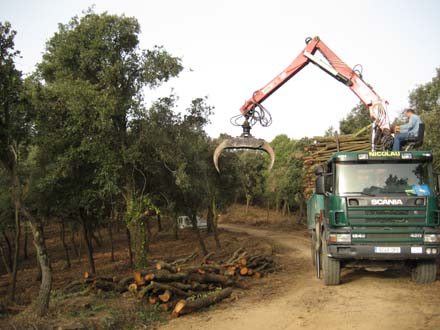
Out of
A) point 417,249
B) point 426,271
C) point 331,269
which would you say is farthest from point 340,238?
point 426,271

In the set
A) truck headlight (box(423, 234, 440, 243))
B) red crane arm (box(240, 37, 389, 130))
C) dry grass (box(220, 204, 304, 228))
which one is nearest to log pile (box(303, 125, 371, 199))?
red crane arm (box(240, 37, 389, 130))

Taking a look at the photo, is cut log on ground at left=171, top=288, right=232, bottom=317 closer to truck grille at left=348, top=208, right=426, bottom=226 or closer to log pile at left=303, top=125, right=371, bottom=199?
truck grille at left=348, top=208, right=426, bottom=226

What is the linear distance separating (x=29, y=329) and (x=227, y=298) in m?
4.35

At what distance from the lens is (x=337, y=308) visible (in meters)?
8.23

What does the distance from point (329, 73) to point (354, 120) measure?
19479 mm

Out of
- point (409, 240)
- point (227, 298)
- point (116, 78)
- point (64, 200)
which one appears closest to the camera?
point (409, 240)

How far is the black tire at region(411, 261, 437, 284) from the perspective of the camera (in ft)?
32.3

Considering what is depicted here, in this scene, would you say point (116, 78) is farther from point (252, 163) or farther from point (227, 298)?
point (252, 163)

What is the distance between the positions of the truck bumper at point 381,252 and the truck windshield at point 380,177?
1225 millimetres

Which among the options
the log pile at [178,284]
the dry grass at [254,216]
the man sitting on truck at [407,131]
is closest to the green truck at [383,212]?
the man sitting on truck at [407,131]

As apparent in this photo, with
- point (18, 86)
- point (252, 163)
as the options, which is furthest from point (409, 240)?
point (252, 163)

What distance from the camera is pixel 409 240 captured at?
9.27m

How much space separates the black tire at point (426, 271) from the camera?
388 inches

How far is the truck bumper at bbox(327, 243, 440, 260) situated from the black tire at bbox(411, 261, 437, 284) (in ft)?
2.15
